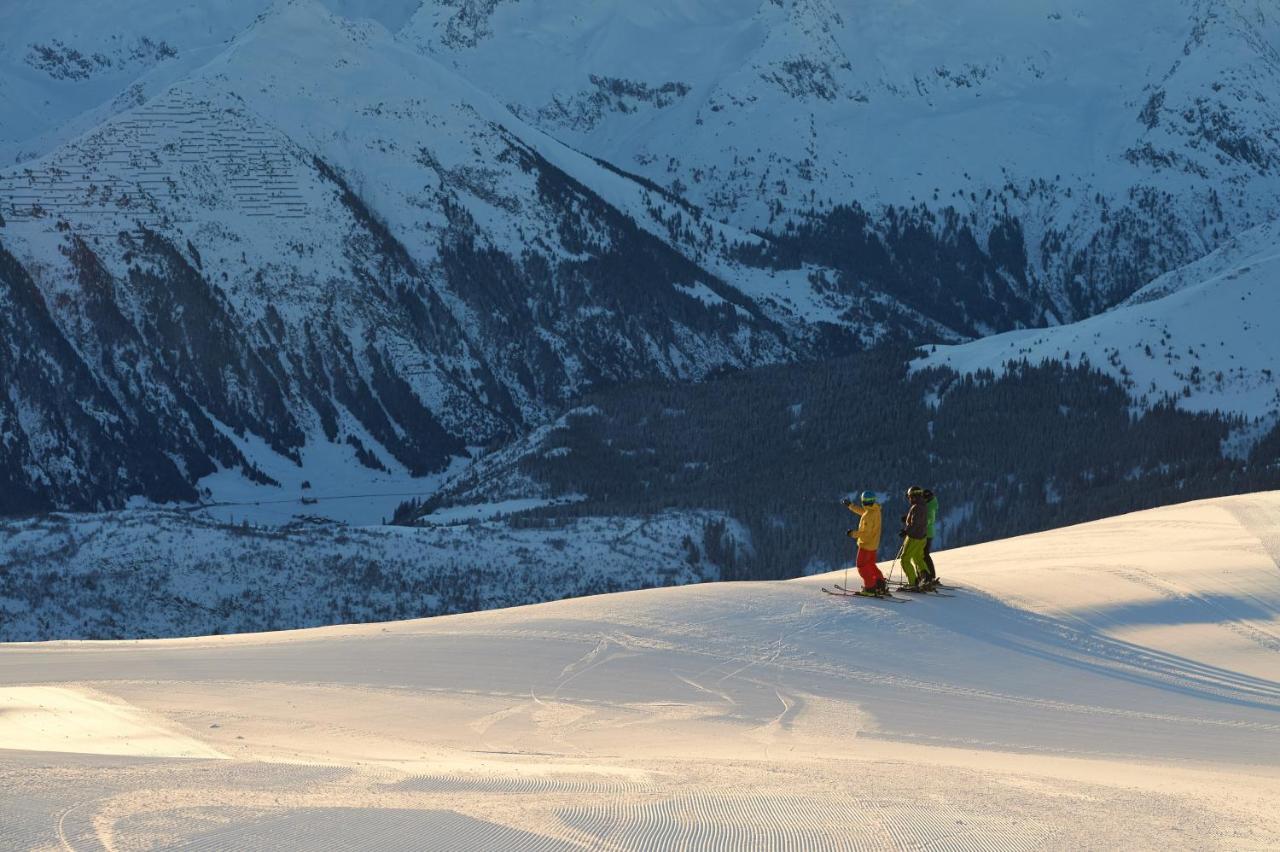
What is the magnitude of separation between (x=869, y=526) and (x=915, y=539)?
1425 millimetres

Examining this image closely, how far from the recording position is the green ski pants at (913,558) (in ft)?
114

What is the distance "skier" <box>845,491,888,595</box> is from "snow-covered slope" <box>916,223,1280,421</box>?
8919 cm

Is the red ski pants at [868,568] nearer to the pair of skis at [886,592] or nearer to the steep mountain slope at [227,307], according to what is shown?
the pair of skis at [886,592]

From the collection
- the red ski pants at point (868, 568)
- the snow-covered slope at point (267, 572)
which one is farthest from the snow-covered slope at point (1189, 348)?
the red ski pants at point (868, 568)

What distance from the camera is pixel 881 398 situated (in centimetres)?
13925

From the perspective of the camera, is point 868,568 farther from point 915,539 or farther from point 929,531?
point 929,531

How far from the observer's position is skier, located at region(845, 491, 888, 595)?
1319 inches

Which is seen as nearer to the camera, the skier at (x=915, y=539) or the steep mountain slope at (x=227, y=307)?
the skier at (x=915, y=539)

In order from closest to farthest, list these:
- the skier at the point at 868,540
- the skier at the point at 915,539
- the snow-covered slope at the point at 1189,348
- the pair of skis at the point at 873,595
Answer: the skier at the point at 868,540 → the pair of skis at the point at 873,595 → the skier at the point at 915,539 → the snow-covered slope at the point at 1189,348

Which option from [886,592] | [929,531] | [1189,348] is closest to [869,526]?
[886,592]

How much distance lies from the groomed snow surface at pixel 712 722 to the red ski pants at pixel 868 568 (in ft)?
3.04

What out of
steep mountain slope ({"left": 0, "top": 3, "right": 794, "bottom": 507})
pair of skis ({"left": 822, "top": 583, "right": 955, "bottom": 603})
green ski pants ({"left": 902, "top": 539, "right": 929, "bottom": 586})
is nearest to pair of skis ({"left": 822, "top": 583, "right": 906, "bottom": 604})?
pair of skis ({"left": 822, "top": 583, "right": 955, "bottom": 603})

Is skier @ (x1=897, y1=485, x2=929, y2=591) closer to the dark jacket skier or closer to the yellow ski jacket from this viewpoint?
the dark jacket skier

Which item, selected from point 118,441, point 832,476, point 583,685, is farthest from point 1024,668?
point 118,441
